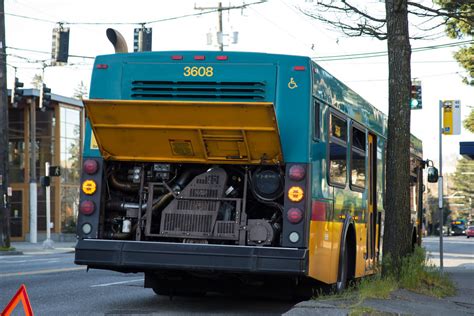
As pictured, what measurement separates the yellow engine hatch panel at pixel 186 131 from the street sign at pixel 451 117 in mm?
10524

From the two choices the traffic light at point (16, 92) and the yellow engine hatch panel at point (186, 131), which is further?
the traffic light at point (16, 92)

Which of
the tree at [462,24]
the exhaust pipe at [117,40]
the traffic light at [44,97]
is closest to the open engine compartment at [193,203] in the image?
the exhaust pipe at [117,40]

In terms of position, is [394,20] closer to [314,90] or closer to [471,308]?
[314,90]

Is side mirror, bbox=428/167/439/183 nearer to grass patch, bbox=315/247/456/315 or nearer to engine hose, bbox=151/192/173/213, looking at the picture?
grass patch, bbox=315/247/456/315

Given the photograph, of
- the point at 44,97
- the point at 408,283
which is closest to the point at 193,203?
the point at 408,283

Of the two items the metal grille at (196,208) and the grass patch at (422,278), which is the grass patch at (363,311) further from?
the grass patch at (422,278)

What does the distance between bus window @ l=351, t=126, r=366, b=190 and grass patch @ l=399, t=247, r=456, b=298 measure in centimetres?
141

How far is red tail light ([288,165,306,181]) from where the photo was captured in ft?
33.9

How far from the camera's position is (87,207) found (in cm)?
1089

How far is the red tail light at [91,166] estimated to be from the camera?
10984mm

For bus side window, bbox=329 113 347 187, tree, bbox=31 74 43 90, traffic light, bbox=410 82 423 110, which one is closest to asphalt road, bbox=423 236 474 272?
bus side window, bbox=329 113 347 187

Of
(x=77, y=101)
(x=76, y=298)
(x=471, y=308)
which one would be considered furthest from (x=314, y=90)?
(x=77, y=101)

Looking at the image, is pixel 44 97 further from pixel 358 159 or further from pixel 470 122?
pixel 358 159

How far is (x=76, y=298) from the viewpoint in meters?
12.9
